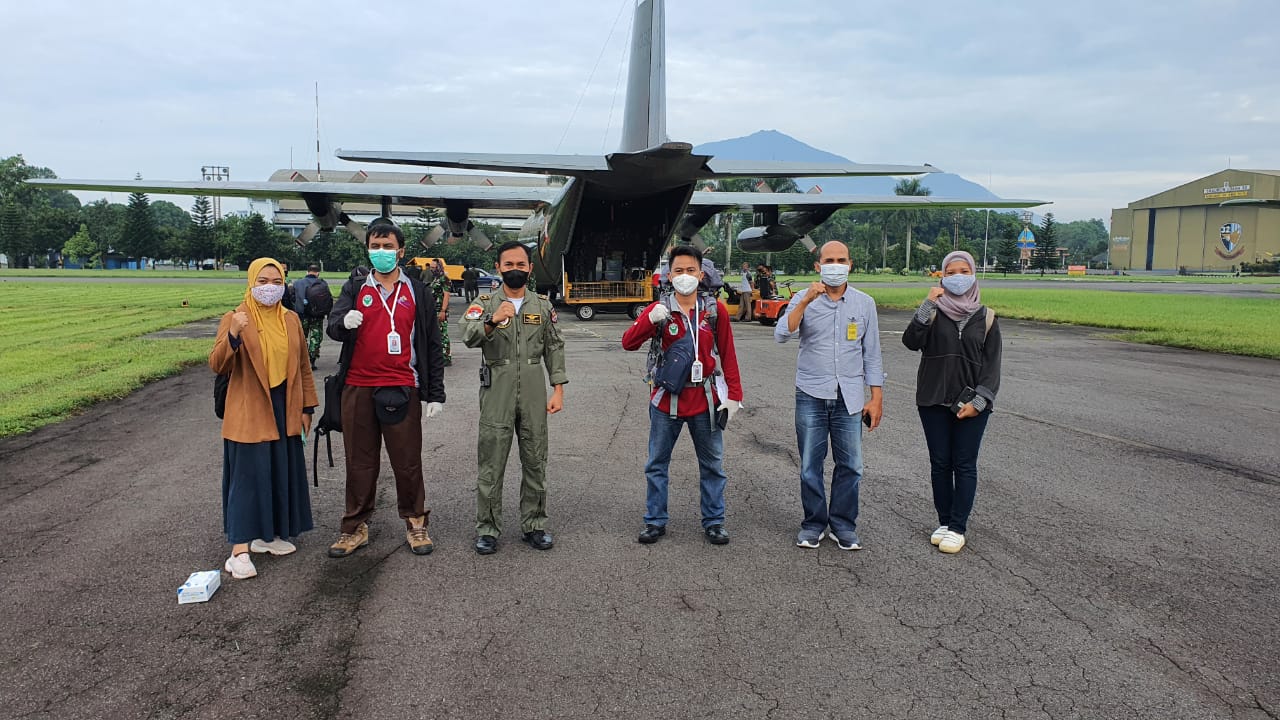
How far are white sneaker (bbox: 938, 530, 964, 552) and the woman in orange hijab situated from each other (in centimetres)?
411

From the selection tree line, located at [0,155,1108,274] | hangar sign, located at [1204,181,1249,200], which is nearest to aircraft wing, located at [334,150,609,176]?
tree line, located at [0,155,1108,274]

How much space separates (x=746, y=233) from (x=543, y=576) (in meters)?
26.3

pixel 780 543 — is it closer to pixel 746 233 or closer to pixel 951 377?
pixel 951 377

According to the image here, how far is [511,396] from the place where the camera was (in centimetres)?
493

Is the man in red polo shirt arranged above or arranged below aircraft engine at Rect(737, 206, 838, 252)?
below

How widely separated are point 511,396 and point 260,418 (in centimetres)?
149

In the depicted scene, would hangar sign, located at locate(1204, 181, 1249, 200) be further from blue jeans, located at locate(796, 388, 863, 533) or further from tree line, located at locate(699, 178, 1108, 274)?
blue jeans, located at locate(796, 388, 863, 533)

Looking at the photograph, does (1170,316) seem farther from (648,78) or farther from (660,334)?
(660,334)

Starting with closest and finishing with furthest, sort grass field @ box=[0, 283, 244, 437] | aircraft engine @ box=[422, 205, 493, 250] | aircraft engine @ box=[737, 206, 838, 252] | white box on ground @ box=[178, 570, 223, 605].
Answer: white box on ground @ box=[178, 570, 223, 605], grass field @ box=[0, 283, 244, 437], aircraft engine @ box=[422, 205, 493, 250], aircraft engine @ box=[737, 206, 838, 252]

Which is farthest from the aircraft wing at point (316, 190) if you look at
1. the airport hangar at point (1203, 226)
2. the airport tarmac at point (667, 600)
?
the airport hangar at point (1203, 226)

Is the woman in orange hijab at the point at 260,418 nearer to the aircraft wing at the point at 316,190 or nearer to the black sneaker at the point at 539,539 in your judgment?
the black sneaker at the point at 539,539

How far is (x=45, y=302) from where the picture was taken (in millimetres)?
25672

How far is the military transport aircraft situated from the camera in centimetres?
1716

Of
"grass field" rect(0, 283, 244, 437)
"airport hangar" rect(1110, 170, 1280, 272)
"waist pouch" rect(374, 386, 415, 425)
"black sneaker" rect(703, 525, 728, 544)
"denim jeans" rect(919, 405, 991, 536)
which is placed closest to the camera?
"waist pouch" rect(374, 386, 415, 425)
